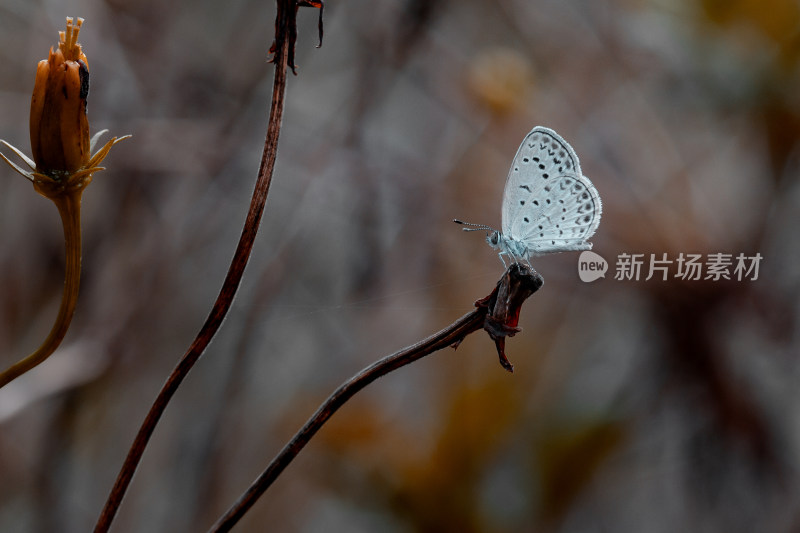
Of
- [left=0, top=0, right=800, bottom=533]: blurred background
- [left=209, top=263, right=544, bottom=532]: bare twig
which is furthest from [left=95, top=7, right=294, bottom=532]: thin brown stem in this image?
[left=0, top=0, right=800, bottom=533]: blurred background

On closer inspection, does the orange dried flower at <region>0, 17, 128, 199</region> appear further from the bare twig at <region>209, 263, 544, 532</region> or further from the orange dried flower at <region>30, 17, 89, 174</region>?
the bare twig at <region>209, 263, 544, 532</region>

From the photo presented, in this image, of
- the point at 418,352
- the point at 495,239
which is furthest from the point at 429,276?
the point at 418,352

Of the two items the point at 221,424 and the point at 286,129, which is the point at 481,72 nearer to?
the point at 286,129

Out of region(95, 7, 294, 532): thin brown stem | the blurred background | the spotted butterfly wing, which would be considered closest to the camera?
region(95, 7, 294, 532): thin brown stem

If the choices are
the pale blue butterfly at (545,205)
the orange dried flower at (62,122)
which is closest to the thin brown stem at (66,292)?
the orange dried flower at (62,122)

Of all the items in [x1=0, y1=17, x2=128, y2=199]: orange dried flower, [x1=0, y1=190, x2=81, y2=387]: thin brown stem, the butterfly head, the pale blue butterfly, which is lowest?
[x1=0, y1=190, x2=81, y2=387]: thin brown stem

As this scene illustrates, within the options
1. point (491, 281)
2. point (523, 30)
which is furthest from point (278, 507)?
point (523, 30)

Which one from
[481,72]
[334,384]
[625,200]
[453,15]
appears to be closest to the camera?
[625,200]
